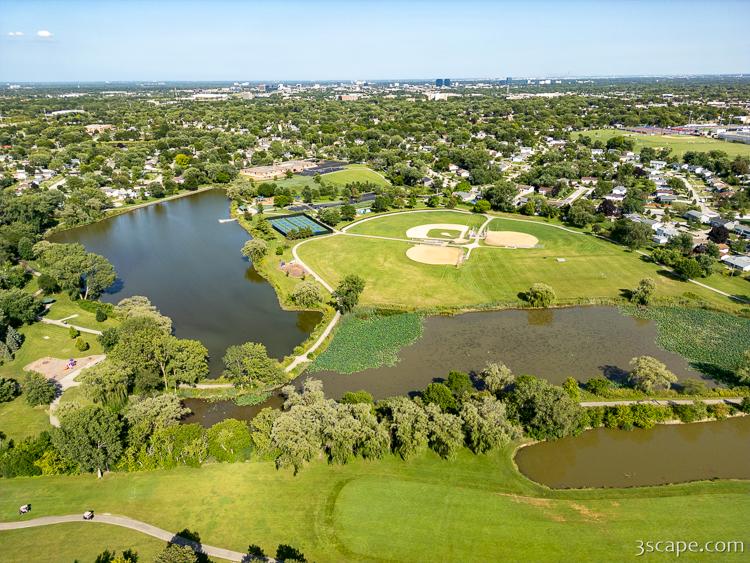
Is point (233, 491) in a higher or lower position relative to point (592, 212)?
lower

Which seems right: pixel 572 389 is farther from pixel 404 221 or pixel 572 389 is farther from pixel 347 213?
pixel 347 213

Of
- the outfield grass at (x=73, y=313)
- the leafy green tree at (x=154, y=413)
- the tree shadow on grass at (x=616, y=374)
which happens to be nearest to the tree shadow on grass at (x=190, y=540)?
the leafy green tree at (x=154, y=413)

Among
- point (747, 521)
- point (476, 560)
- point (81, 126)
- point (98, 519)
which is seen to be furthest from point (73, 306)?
point (81, 126)

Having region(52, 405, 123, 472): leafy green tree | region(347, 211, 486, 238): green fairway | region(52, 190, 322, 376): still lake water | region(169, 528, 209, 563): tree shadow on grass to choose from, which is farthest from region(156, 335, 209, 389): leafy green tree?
region(347, 211, 486, 238): green fairway

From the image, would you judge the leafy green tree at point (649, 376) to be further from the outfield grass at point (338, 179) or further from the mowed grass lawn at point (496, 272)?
the outfield grass at point (338, 179)

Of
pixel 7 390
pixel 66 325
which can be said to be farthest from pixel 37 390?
pixel 66 325

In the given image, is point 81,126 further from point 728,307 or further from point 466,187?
point 728,307

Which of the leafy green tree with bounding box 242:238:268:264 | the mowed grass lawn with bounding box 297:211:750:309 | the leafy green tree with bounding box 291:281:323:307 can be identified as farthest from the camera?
the leafy green tree with bounding box 242:238:268:264

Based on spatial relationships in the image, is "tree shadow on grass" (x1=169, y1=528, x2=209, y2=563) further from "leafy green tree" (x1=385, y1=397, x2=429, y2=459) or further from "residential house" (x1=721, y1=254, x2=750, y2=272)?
"residential house" (x1=721, y1=254, x2=750, y2=272)
